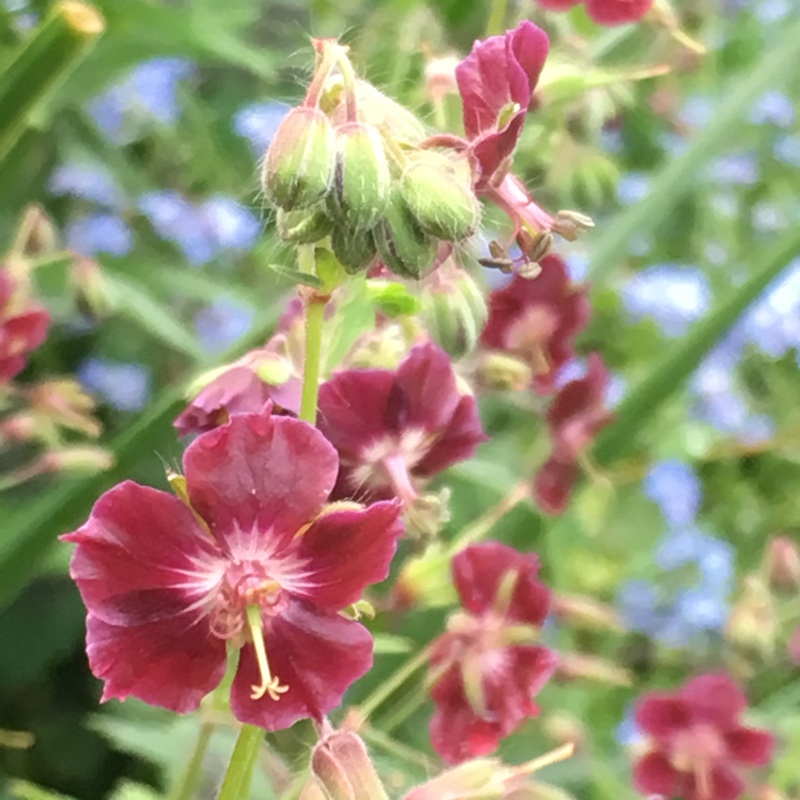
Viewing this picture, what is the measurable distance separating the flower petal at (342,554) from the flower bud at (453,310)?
104mm

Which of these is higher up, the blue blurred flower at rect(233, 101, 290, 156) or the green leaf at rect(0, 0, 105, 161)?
the green leaf at rect(0, 0, 105, 161)

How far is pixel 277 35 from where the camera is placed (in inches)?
54.6

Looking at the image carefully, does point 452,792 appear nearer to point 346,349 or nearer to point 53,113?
point 346,349

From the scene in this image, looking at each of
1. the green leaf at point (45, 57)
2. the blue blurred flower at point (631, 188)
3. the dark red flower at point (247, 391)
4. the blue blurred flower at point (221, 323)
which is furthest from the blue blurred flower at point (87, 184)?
the dark red flower at point (247, 391)

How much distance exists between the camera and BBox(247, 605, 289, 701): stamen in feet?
0.99

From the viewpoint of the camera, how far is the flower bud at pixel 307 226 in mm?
312

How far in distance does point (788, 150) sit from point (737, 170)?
0.10 m

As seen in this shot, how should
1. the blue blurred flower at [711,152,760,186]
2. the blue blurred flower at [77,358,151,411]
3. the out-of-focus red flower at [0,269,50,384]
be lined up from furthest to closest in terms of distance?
the blue blurred flower at [711,152,760,186] < the blue blurred flower at [77,358,151,411] < the out-of-focus red flower at [0,269,50,384]

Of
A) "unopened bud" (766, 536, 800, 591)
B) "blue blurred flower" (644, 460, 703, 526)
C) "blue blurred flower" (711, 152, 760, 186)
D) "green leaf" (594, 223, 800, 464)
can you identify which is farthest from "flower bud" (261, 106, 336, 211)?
"blue blurred flower" (711, 152, 760, 186)

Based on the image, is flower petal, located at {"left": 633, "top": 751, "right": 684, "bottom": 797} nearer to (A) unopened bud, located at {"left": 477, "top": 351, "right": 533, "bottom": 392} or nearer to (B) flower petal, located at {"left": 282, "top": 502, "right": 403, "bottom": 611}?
(A) unopened bud, located at {"left": 477, "top": 351, "right": 533, "bottom": 392}

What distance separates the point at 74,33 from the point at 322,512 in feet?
1.20

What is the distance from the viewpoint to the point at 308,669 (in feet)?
1.05

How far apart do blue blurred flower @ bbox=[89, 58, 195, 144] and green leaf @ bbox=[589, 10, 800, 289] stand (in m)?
0.44

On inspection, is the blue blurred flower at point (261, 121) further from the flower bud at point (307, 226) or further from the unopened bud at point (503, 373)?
the flower bud at point (307, 226)
